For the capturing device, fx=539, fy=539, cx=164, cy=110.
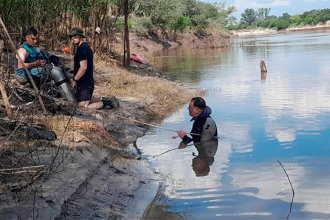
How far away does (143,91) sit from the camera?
49.6 ft

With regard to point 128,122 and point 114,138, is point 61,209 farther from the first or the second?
point 128,122

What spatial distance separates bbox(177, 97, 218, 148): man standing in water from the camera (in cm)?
996

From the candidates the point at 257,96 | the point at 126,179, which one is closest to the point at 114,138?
the point at 126,179

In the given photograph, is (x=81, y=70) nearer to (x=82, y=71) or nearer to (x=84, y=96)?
(x=82, y=71)

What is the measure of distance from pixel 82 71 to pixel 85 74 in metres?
0.15

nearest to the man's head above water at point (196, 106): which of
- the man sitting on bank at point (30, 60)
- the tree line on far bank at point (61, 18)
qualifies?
the man sitting on bank at point (30, 60)

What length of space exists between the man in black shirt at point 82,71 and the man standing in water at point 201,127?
6.91ft

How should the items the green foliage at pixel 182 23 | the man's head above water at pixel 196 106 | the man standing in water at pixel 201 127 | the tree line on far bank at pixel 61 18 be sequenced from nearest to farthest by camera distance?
the man's head above water at pixel 196 106, the man standing in water at pixel 201 127, the tree line on far bank at pixel 61 18, the green foliage at pixel 182 23

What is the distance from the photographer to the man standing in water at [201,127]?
9.96m

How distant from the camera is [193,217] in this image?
6.41 meters

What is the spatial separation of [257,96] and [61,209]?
12.2 metres

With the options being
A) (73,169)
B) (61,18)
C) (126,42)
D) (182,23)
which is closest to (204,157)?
(73,169)

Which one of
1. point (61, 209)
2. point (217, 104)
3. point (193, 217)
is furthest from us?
point (217, 104)

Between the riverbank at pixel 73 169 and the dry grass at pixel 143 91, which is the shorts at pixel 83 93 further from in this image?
the dry grass at pixel 143 91
